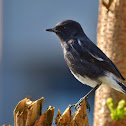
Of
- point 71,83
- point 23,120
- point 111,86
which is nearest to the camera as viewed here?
point 23,120

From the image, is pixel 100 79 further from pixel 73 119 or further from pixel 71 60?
pixel 73 119

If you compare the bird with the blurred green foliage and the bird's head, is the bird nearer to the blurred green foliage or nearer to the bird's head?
the bird's head

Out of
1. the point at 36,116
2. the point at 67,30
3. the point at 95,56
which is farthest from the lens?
the point at 67,30

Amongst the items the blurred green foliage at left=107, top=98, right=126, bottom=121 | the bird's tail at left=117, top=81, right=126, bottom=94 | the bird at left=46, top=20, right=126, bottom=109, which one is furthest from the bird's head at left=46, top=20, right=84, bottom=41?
the blurred green foliage at left=107, top=98, right=126, bottom=121

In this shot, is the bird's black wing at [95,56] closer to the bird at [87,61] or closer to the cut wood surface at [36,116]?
the bird at [87,61]

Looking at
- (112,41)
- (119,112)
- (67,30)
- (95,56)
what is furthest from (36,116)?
(112,41)

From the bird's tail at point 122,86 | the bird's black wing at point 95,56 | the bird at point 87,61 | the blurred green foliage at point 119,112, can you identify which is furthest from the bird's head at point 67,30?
the blurred green foliage at point 119,112

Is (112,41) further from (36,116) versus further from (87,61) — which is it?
(36,116)

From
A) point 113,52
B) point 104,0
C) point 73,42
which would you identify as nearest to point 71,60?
point 73,42
